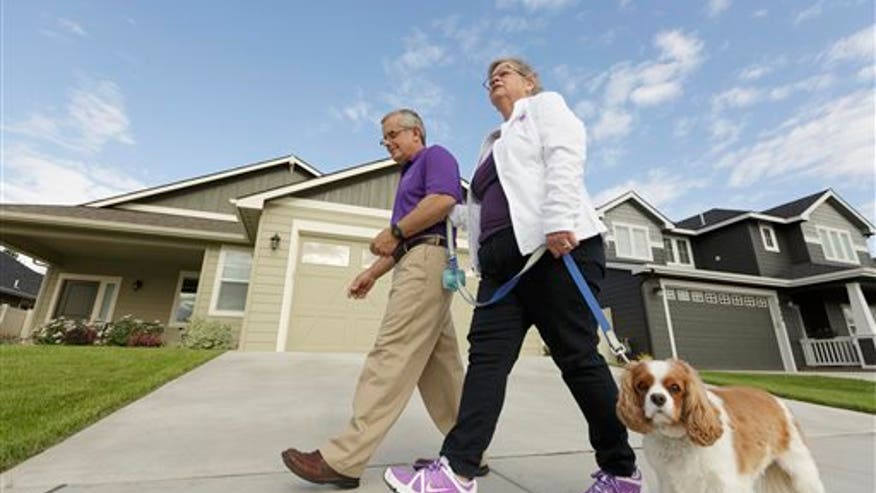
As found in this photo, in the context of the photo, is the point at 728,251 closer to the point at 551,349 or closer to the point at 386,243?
the point at 551,349

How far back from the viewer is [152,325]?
9.22 metres

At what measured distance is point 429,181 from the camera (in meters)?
1.81

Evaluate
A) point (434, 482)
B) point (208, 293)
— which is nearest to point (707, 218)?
point (208, 293)

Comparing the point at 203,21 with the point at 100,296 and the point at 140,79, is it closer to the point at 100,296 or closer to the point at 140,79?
the point at 140,79

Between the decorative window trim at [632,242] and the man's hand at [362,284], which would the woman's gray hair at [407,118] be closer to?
the man's hand at [362,284]

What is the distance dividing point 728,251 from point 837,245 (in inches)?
177

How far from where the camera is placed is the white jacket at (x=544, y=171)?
141 cm

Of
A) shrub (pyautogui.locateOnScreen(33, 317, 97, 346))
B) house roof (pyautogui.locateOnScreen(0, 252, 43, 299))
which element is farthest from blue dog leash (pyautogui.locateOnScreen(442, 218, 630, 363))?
house roof (pyautogui.locateOnScreen(0, 252, 43, 299))

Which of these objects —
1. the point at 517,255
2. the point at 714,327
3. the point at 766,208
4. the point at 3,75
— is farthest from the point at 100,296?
the point at 766,208

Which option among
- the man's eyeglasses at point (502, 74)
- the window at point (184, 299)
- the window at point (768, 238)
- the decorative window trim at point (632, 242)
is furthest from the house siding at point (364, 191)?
the window at point (768, 238)

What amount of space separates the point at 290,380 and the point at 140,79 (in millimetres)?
9769

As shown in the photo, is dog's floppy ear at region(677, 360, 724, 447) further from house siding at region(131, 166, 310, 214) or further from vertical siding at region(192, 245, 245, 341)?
house siding at region(131, 166, 310, 214)

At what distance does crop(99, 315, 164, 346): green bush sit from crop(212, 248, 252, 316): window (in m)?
1.53

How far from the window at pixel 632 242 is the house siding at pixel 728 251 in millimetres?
3029
